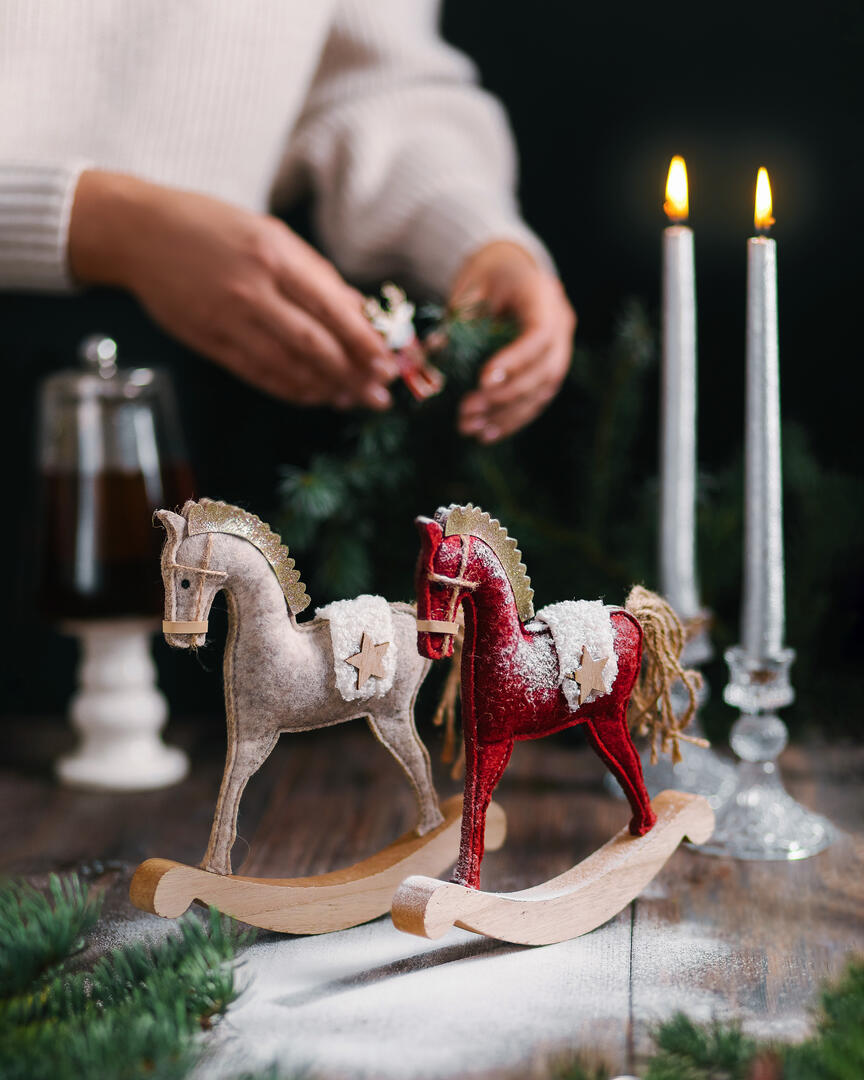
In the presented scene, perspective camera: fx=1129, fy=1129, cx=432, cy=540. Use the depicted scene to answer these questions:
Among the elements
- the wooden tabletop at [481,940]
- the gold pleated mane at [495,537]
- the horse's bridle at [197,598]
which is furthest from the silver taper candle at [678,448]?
the horse's bridle at [197,598]

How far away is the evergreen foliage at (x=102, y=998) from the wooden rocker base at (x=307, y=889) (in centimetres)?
1

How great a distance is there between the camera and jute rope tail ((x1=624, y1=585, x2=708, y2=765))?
23.5 inches

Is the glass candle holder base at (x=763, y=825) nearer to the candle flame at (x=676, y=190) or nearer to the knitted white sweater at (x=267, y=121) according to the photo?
the candle flame at (x=676, y=190)

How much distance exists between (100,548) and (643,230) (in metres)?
0.64

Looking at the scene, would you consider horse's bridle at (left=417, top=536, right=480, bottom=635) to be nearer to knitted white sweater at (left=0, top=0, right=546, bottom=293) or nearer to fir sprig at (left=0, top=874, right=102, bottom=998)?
fir sprig at (left=0, top=874, right=102, bottom=998)

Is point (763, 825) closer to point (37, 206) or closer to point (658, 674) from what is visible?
point (658, 674)

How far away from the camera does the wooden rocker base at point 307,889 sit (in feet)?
Answer: 1.71

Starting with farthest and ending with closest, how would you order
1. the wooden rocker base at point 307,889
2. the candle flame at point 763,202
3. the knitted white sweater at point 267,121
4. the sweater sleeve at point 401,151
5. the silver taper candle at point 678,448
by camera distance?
1. the sweater sleeve at point 401,151
2. the knitted white sweater at point 267,121
3. the silver taper candle at point 678,448
4. the candle flame at point 763,202
5. the wooden rocker base at point 307,889

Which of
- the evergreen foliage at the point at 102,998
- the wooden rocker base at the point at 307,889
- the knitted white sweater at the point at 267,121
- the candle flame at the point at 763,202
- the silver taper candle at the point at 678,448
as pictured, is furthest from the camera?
the knitted white sweater at the point at 267,121

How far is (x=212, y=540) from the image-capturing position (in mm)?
525

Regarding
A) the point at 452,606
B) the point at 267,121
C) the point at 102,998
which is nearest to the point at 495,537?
the point at 452,606

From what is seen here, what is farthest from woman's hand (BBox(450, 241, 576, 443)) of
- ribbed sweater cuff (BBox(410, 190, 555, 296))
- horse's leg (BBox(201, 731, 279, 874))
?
horse's leg (BBox(201, 731, 279, 874))

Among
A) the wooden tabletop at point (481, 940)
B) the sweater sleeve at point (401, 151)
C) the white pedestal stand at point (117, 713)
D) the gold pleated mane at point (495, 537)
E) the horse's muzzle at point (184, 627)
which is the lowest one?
the wooden tabletop at point (481, 940)

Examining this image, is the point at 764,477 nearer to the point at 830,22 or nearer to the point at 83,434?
the point at 83,434
